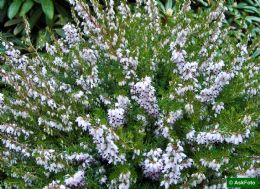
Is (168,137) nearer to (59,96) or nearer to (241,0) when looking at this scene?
(59,96)

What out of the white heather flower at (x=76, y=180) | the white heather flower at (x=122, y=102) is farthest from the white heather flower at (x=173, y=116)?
the white heather flower at (x=76, y=180)

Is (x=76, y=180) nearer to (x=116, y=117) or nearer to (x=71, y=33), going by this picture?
(x=116, y=117)

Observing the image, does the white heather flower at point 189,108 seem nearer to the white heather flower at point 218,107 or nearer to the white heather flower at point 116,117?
the white heather flower at point 218,107

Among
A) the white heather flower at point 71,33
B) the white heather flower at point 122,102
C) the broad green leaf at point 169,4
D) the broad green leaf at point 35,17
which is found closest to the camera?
the white heather flower at point 122,102

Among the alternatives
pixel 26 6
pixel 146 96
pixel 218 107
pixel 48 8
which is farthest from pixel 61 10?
pixel 218 107

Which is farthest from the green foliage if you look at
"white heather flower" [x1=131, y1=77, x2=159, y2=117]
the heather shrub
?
"white heather flower" [x1=131, y1=77, x2=159, y2=117]
